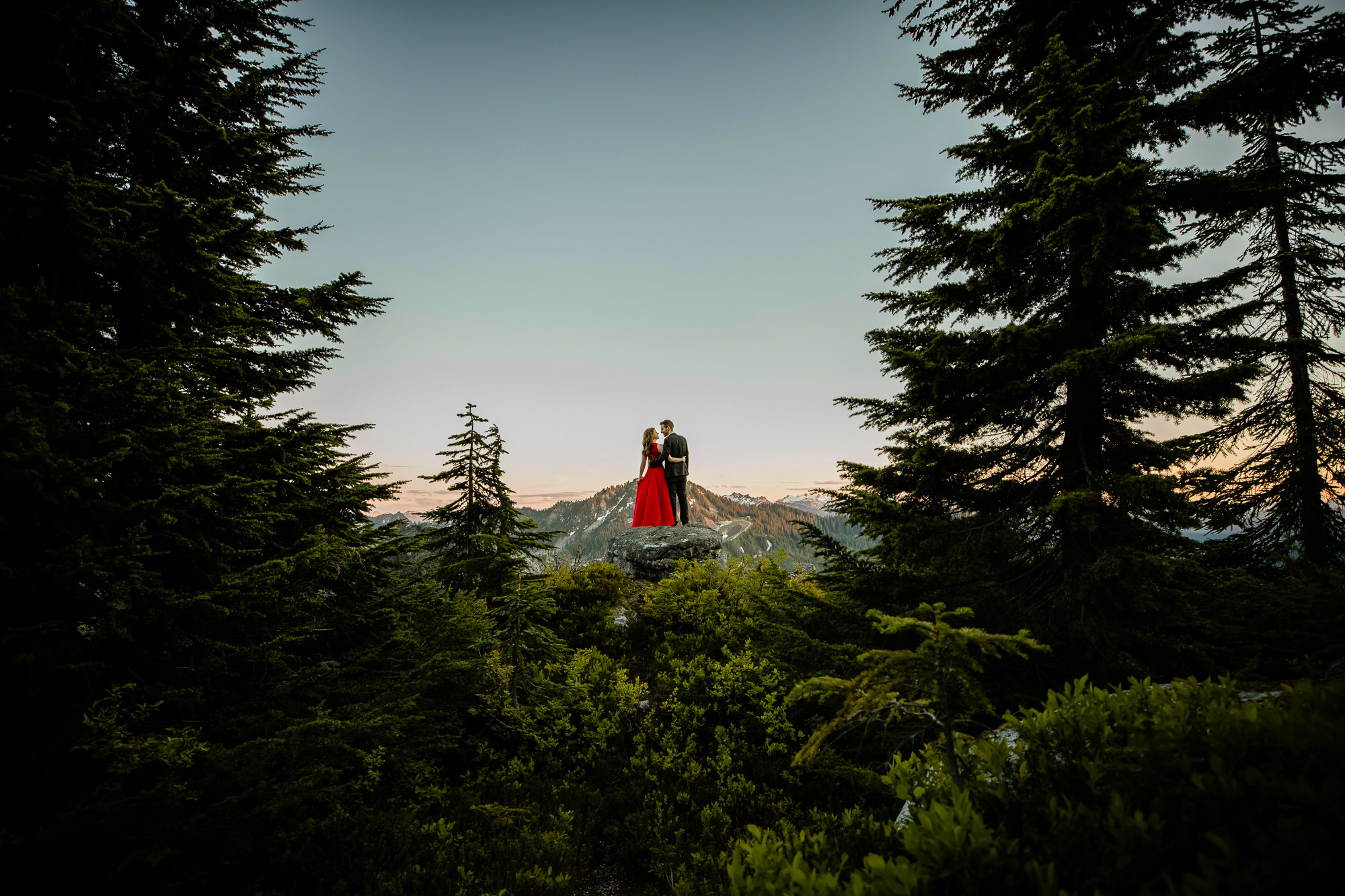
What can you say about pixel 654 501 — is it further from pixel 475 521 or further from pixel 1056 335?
pixel 1056 335

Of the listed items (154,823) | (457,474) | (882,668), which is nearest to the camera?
(882,668)

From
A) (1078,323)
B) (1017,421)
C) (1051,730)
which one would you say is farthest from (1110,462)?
(1051,730)

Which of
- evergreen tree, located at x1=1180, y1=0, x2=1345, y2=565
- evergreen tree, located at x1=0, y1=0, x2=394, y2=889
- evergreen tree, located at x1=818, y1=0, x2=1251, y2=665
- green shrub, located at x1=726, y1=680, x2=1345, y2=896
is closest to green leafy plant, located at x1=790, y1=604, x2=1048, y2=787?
green shrub, located at x1=726, y1=680, x2=1345, y2=896

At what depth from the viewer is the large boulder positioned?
41.8ft

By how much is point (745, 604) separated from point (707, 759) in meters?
3.41

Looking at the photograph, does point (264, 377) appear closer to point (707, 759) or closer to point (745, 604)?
point (707, 759)

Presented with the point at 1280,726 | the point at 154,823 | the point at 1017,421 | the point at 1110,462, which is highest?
the point at 1017,421

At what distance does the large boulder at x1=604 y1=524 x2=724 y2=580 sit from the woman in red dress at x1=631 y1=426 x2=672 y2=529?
1.35 ft

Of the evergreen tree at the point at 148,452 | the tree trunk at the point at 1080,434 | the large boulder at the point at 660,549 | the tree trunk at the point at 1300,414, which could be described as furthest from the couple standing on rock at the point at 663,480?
the tree trunk at the point at 1300,414

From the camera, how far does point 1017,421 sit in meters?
5.79

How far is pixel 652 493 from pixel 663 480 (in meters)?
0.54

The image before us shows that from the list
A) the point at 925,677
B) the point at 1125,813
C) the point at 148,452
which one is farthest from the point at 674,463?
the point at 1125,813

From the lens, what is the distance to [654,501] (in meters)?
14.4

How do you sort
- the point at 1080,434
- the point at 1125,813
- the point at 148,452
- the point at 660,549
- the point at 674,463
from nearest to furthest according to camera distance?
the point at 1125,813
the point at 148,452
the point at 1080,434
the point at 660,549
the point at 674,463
